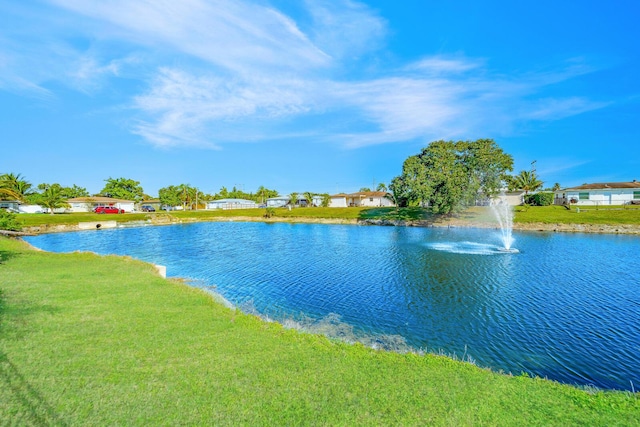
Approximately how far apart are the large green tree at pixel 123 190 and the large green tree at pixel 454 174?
110553 mm

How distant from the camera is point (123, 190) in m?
122

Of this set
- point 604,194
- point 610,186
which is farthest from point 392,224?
point 610,186

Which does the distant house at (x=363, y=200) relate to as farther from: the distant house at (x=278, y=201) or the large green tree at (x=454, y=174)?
the large green tree at (x=454, y=174)

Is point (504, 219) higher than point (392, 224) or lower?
higher

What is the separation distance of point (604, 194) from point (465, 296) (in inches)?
3092

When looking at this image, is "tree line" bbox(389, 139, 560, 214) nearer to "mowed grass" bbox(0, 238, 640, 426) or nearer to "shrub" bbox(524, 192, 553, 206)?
"shrub" bbox(524, 192, 553, 206)

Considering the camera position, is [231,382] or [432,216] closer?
[231,382]

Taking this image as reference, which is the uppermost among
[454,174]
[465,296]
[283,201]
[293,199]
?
[454,174]

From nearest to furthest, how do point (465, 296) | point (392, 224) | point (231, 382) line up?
1. point (231, 382)
2. point (465, 296)
3. point (392, 224)

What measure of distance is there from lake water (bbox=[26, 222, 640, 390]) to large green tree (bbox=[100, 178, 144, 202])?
95290 mm

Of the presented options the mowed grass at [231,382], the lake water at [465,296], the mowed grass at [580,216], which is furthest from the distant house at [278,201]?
the mowed grass at [231,382]

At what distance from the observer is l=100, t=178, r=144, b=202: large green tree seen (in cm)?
12131

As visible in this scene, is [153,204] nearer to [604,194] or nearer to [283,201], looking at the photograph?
[283,201]

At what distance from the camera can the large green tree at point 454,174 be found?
197 ft
